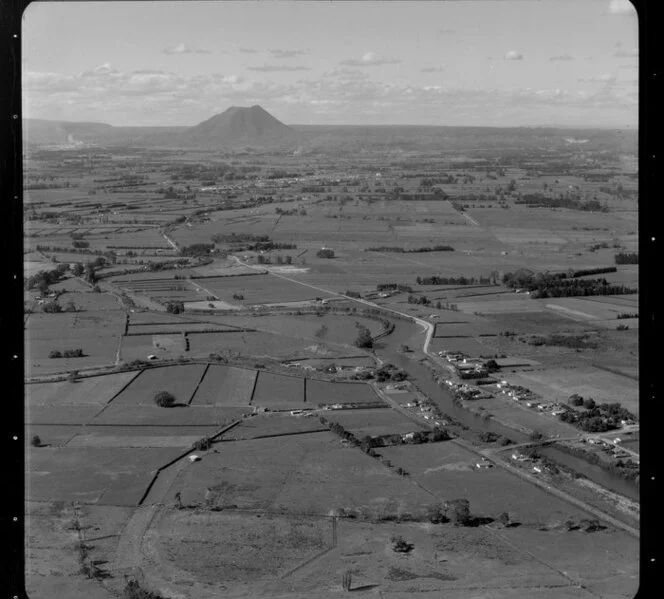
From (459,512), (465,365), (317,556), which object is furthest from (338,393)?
(317,556)

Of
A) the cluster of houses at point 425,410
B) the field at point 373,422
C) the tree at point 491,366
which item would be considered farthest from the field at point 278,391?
the tree at point 491,366

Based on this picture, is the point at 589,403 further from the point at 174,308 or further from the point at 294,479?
the point at 174,308

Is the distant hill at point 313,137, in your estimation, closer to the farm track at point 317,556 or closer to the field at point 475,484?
the field at point 475,484

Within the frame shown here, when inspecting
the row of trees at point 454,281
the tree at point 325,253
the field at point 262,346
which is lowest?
the field at point 262,346

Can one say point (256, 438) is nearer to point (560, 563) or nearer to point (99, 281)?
point (560, 563)

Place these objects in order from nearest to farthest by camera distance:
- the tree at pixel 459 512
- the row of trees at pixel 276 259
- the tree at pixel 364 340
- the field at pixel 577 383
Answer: the tree at pixel 459 512 < the field at pixel 577 383 < the tree at pixel 364 340 < the row of trees at pixel 276 259

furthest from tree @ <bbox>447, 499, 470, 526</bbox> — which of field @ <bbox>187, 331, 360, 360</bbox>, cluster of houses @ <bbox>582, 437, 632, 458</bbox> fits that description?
field @ <bbox>187, 331, 360, 360</bbox>
